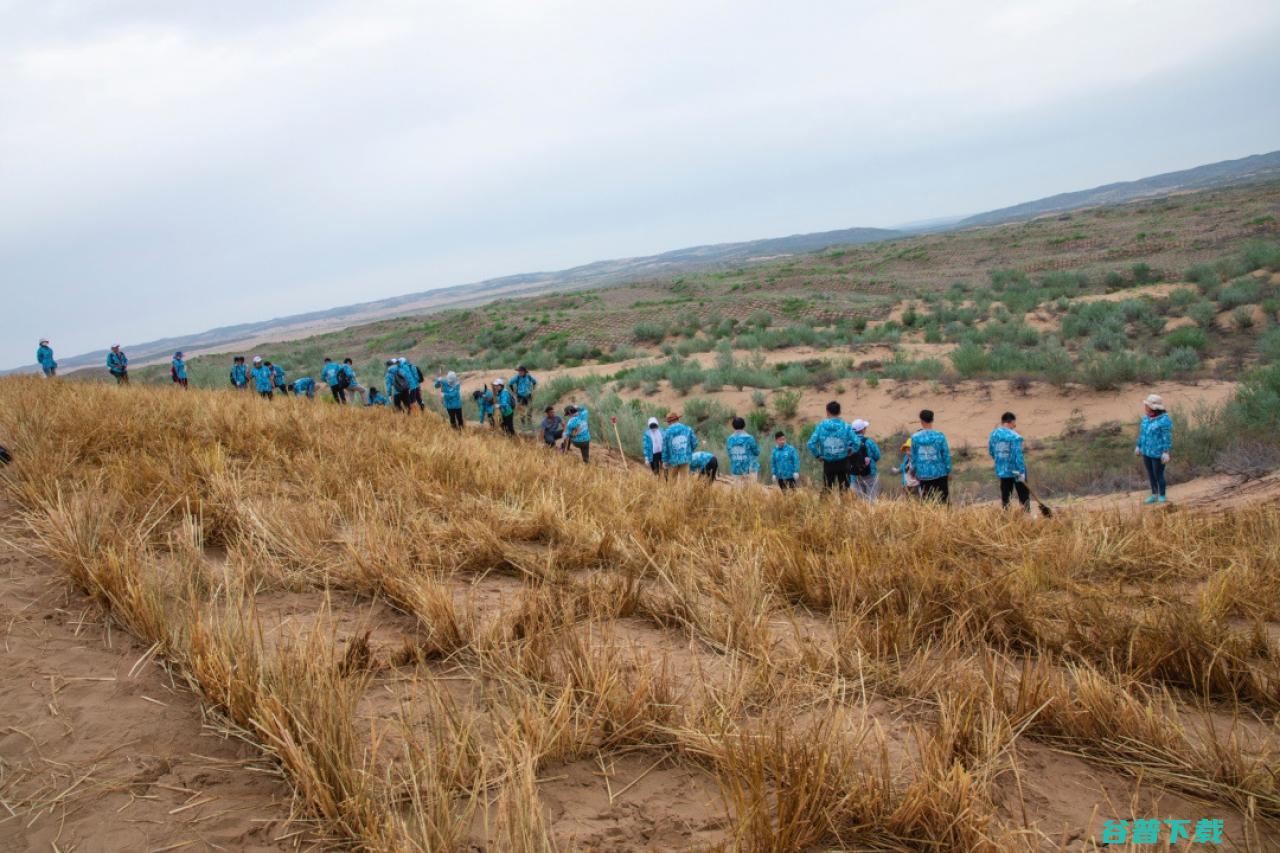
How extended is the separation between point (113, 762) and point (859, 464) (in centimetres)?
823

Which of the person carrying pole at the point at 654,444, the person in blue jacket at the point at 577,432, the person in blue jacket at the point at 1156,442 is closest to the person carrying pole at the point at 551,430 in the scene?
the person in blue jacket at the point at 577,432

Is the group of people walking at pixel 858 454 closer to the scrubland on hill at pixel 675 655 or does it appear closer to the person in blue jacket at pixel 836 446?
the person in blue jacket at pixel 836 446

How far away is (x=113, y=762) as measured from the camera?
97.3 inches

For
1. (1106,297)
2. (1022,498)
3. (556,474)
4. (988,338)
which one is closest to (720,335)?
(988,338)

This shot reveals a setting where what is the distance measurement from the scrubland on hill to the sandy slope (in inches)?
3.1

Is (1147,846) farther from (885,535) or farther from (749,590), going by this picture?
(885,535)

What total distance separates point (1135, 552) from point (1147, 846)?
4.14m

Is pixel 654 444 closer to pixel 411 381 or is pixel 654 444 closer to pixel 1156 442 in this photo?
pixel 411 381

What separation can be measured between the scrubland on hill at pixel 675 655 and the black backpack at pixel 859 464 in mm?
2814

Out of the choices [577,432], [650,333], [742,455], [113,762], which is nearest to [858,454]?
[742,455]

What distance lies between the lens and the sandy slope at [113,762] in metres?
2.18

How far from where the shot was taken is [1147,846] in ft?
7.13

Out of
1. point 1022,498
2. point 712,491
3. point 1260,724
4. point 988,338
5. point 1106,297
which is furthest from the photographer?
point 1106,297

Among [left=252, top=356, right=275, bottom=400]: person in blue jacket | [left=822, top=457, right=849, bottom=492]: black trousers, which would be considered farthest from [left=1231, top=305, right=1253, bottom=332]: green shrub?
[left=252, top=356, right=275, bottom=400]: person in blue jacket
